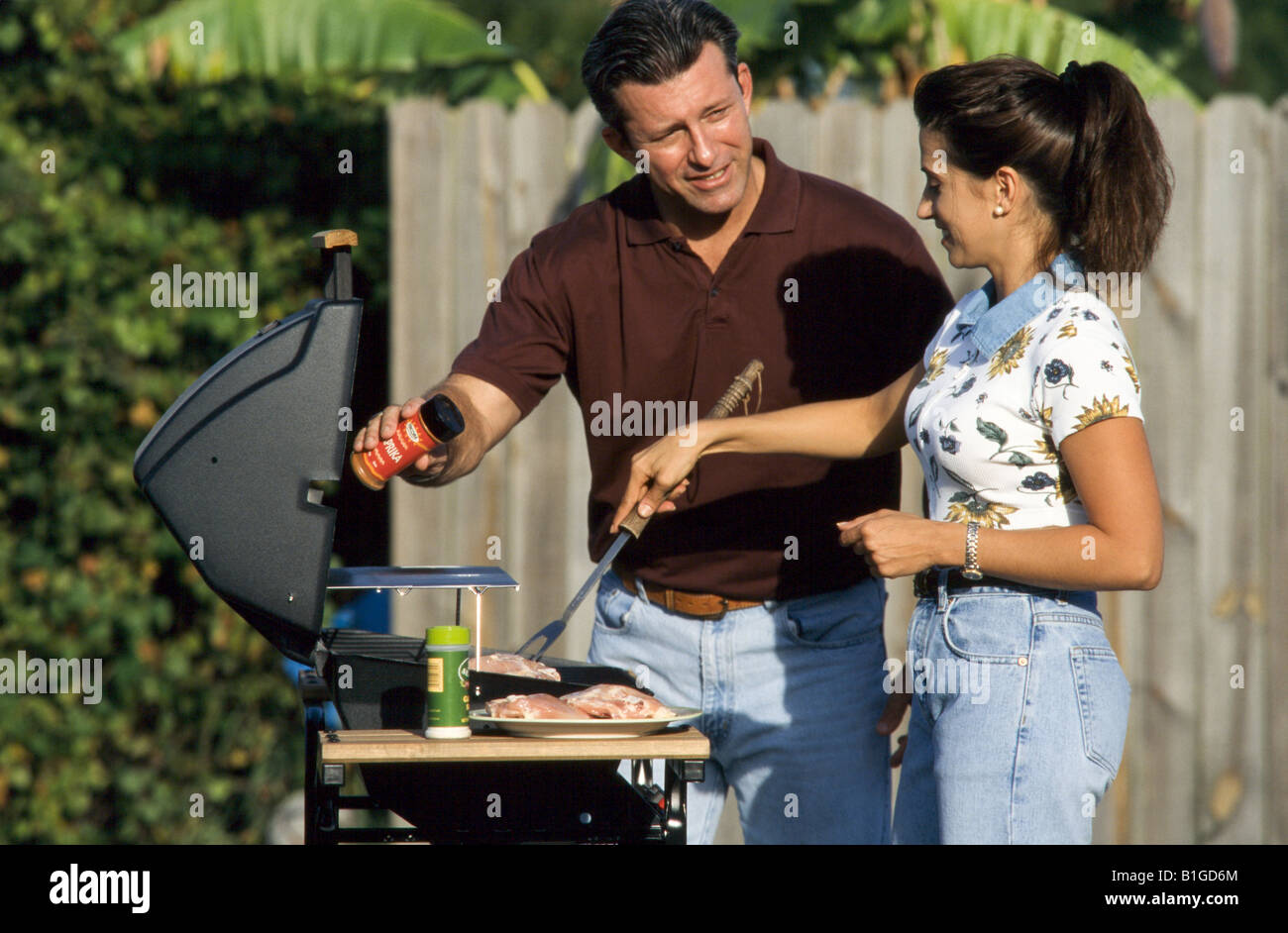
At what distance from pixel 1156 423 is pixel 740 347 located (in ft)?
6.52

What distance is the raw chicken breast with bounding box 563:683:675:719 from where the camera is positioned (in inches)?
100

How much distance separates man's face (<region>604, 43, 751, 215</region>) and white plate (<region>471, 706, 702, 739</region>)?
1310 mm

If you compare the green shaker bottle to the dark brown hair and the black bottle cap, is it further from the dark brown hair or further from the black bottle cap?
the dark brown hair

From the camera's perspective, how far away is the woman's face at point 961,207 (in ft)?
8.53

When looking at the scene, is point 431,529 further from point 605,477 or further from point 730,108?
point 730,108

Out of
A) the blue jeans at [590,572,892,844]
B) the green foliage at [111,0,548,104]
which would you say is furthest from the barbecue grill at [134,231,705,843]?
the green foliage at [111,0,548,104]

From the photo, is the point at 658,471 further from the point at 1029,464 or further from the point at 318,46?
the point at 318,46

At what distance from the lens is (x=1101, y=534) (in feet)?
7.66

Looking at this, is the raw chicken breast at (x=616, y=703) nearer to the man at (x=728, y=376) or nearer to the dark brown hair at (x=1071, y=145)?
the man at (x=728, y=376)

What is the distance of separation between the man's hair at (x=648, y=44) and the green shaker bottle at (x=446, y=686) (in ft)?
4.62

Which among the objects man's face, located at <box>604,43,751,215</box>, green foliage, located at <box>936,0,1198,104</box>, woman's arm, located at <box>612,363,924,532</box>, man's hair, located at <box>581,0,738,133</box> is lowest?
woman's arm, located at <box>612,363,924,532</box>

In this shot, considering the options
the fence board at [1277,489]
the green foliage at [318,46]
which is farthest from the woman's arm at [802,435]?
the green foliage at [318,46]

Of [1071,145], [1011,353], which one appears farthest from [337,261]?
[1071,145]
